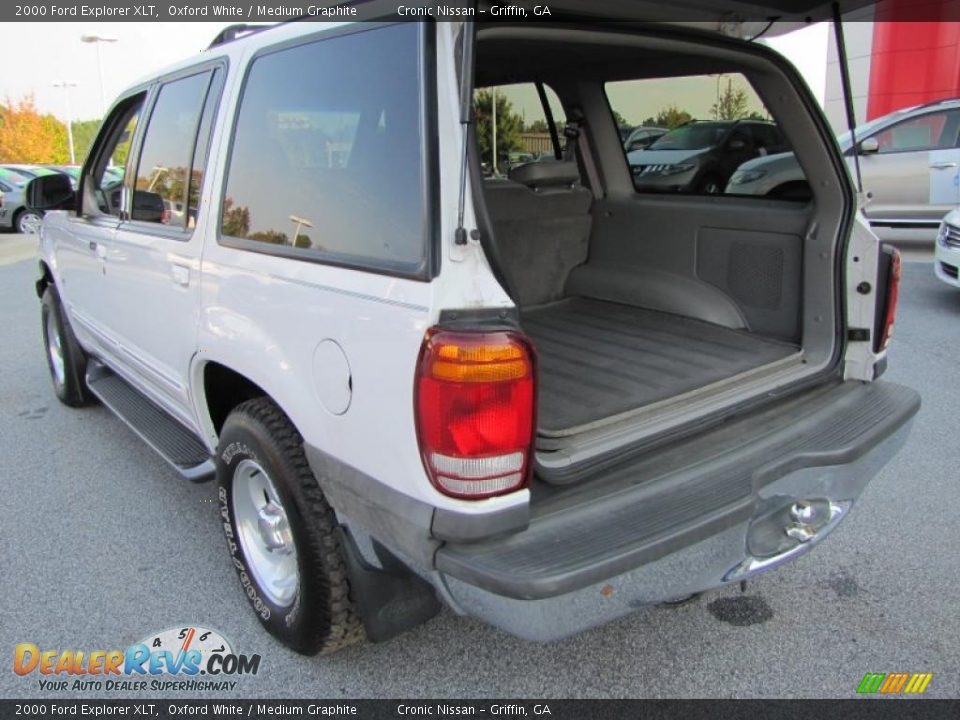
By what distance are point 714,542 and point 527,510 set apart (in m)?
0.54

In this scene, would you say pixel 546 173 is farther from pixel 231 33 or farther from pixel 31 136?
pixel 31 136

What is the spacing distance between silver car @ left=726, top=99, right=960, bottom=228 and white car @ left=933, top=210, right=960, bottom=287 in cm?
253

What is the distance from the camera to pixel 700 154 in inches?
160

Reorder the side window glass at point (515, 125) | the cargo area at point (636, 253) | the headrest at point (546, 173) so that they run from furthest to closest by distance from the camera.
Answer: the side window glass at point (515, 125), the headrest at point (546, 173), the cargo area at point (636, 253)

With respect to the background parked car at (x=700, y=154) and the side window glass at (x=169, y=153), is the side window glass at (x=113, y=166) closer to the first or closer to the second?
the side window glass at (x=169, y=153)

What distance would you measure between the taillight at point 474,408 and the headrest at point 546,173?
2.46 m

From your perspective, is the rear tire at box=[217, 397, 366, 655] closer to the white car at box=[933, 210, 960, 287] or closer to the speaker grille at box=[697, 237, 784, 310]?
the speaker grille at box=[697, 237, 784, 310]

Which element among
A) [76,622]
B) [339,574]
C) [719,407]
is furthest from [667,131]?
[76,622]

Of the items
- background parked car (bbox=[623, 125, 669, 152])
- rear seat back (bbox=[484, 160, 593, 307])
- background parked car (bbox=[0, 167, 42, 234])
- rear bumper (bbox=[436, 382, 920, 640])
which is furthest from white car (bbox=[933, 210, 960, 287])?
Answer: background parked car (bbox=[0, 167, 42, 234])

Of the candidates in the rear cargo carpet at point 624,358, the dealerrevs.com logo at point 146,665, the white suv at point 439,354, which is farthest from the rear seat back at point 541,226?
the dealerrevs.com logo at point 146,665

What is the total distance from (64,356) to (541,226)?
10.3 ft

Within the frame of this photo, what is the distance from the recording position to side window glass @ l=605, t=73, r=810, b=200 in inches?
144

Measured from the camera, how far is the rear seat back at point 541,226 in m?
4.33
